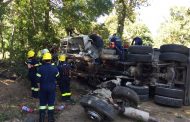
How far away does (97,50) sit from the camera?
40.7ft

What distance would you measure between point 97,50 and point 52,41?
15.1 feet

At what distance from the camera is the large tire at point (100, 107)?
7441 mm

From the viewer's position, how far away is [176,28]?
4203 cm

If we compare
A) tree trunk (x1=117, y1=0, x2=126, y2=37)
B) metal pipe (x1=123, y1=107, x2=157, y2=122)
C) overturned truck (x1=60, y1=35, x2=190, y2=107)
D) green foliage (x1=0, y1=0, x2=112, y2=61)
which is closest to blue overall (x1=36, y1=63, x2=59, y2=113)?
metal pipe (x1=123, y1=107, x2=157, y2=122)

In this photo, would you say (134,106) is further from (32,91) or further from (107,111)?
(32,91)

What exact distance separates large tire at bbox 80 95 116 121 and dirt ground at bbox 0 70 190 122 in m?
0.56

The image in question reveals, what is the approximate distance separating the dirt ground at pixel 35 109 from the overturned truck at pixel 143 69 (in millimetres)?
415

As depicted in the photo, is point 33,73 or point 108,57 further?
point 108,57

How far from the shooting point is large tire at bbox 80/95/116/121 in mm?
7441

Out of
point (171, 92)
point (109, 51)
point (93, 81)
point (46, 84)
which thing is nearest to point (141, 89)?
point (171, 92)

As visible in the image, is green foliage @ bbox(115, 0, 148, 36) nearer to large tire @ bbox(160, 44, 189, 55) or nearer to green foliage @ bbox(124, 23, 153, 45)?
green foliage @ bbox(124, 23, 153, 45)

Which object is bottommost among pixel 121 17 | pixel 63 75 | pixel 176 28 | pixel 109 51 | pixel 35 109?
pixel 35 109

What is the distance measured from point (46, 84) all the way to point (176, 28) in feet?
118

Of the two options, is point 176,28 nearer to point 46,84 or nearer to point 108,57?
point 108,57
